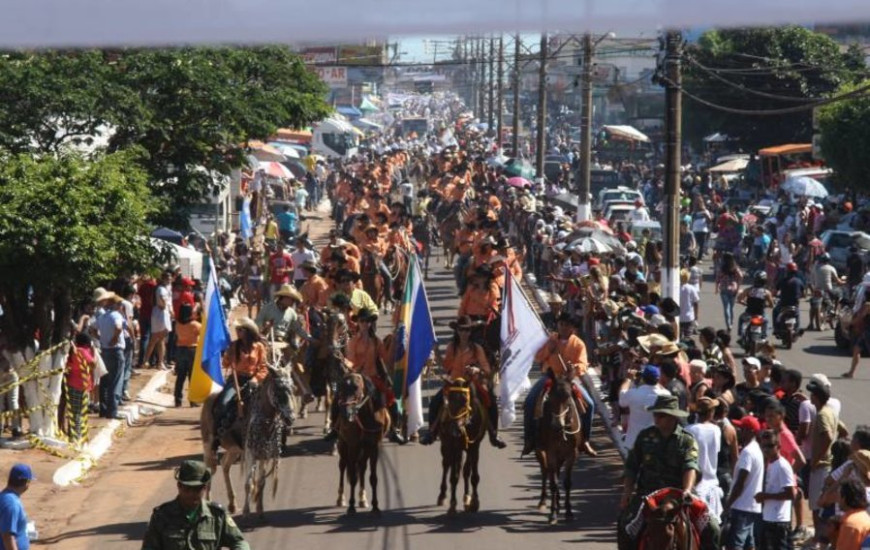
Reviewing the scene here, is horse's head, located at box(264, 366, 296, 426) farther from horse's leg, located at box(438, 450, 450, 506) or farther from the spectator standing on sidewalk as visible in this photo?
the spectator standing on sidewalk

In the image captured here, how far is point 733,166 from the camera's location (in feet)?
204

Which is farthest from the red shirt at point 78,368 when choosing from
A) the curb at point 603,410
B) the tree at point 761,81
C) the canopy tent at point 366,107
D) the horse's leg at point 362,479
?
the canopy tent at point 366,107

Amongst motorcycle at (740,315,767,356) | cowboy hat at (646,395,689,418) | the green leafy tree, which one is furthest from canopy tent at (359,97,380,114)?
cowboy hat at (646,395,689,418)

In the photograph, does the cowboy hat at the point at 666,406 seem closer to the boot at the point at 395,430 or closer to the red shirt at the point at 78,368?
the boot at the point at 395,430

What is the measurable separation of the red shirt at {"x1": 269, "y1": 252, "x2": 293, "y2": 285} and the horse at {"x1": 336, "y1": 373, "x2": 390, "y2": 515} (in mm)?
13587

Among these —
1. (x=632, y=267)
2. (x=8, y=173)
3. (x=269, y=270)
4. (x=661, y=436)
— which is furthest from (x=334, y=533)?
(x=269, y=270)

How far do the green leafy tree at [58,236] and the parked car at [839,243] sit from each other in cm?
2028

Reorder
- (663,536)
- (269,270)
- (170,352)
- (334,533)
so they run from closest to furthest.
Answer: (663,536), (334,533), (170,352), (269,270)

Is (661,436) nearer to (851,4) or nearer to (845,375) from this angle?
(851,4)

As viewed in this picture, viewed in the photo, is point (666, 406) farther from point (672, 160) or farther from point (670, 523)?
point (672, 160)

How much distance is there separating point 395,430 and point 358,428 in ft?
10.5

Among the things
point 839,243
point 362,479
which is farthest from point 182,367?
point 839,243

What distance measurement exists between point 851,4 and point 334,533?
12.8m

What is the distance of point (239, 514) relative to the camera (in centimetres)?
1475
